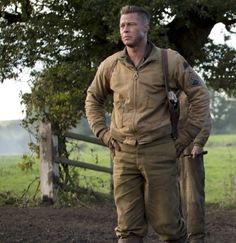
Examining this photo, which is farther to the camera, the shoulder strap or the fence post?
the fence post

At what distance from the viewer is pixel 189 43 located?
11852 mm

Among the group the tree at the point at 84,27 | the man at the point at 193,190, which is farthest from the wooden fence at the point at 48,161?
the man at the point at 193,190

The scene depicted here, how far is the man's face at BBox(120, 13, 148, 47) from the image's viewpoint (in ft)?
16.9

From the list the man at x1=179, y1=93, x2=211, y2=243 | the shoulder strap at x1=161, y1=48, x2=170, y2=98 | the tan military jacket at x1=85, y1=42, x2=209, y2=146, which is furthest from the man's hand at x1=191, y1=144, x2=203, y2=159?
the shoulder strap at x1=161, y1=48, x2=170, y2=98

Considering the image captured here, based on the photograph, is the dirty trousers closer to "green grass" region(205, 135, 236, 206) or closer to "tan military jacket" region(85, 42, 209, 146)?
"tan military jacket" region(85, 42, 209, 146)

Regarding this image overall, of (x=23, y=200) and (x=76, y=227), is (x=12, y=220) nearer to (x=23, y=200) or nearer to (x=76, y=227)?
(x=76, y=227)

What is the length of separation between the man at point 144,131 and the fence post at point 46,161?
663 cm

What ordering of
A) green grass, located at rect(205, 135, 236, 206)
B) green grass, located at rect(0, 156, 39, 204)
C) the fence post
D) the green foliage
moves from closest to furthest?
the fence post → the green foliage → green grass, located at rect(205, 135, 236, 206) → green grass, located at rect(0, 156, 39, 204)

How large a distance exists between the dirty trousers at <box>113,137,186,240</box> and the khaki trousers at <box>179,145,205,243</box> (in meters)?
1.62

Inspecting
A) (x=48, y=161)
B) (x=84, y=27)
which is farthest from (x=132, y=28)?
(x=48, y=161)

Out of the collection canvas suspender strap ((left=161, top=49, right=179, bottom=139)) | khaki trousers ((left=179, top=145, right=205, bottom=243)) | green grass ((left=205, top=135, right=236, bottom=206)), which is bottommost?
green grass ((left=205, top=135, right=236, bottom=206))

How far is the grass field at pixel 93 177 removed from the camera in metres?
12.8

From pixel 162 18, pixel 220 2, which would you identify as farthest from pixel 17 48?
pixel 220 2

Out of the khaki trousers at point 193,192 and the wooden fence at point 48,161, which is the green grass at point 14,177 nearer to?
the wooden fence at point 48,161
